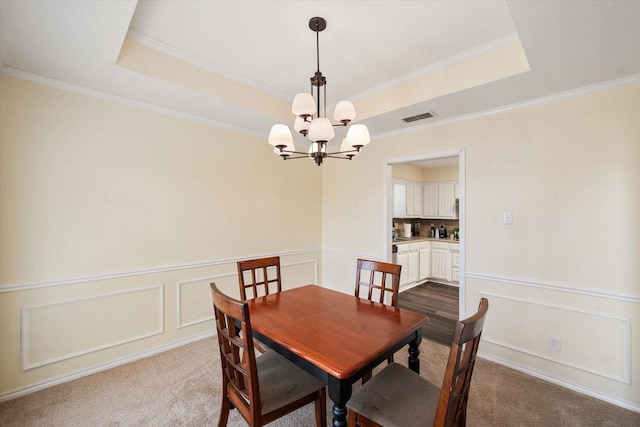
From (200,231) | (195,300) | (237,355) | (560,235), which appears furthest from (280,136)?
(560,235)

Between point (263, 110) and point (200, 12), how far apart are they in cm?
112

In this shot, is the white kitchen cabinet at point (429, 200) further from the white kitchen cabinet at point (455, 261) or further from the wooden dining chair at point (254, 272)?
the wooden dining chair at point (254, 272)

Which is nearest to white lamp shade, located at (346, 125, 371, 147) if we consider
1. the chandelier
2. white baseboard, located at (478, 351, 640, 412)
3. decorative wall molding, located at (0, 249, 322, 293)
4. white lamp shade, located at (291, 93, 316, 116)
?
the chandelier

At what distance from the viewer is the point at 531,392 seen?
7.15 feet

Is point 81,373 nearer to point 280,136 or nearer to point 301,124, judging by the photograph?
point 280,136

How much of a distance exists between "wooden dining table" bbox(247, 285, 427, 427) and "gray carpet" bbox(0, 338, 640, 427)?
2.38 feet

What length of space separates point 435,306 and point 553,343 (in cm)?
188

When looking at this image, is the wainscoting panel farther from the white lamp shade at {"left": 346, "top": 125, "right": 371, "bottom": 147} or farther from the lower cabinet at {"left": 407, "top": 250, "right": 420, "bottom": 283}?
the lower cabinet at {"left": 407, "top": 250, "right": 420, "bottom": 283}

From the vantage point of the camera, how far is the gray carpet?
186cm

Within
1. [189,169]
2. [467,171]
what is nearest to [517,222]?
[467,171]

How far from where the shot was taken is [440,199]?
5883 millimetres

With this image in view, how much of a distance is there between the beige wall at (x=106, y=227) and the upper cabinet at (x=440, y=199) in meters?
4.09

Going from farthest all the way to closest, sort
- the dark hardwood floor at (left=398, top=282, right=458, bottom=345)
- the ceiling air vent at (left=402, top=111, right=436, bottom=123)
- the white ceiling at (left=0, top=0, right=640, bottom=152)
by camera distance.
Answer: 1. the dark hardwood floor at (left=398, top=282, right=458, bottom=345)
2. the ceiling air vent at (left=402, top=111, right=436, bottom=123)
3. the white ceiling at (left=0, top=0, right=640, bottom=152)

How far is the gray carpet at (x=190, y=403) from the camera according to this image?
6.09ft
